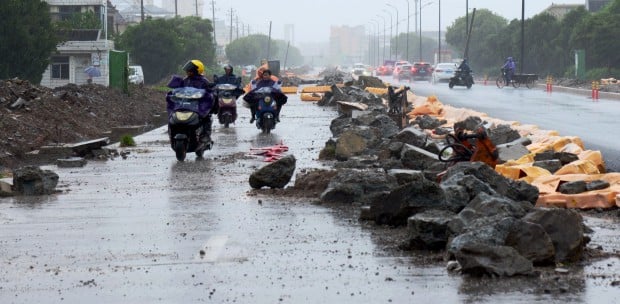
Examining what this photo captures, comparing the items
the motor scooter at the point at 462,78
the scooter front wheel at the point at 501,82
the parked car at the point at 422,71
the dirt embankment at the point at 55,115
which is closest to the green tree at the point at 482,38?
→ the parked car at the point at 422,71

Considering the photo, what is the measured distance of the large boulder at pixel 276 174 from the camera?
50.0 feet

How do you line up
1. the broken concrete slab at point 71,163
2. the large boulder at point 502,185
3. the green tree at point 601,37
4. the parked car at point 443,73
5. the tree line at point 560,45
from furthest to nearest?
the parked car at point 443,73 < the tree line at point 560,45 < the green tree at point 601,37 < the broken concrete slab at point 71,163 < the large boulder at point 502,185

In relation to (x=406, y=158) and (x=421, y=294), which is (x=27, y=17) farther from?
(x=421, y=294)

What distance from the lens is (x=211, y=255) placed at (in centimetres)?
1006

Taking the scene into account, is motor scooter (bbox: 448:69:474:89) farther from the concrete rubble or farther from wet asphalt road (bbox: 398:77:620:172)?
the concrete rubble

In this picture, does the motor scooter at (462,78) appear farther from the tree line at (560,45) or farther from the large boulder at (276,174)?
the large boulder at (276,174)

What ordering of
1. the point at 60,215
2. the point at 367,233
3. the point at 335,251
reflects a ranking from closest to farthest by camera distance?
the point at 335,251
the point at 367,233
the point at 60,215

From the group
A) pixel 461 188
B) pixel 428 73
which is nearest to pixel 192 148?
pixel 461 188

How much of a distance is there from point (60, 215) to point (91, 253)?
300 centimetres

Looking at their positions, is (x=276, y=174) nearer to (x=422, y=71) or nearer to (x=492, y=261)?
(x=492, y=261)

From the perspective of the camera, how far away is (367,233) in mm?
11320

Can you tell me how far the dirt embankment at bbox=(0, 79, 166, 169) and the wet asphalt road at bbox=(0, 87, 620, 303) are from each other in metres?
6.85

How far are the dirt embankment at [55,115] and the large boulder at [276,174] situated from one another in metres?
6.47

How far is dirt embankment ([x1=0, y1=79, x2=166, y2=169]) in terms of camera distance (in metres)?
23.6
